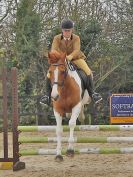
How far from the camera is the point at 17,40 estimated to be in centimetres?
1856

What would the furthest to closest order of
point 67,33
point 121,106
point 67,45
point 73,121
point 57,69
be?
point 121,106 → point 67,45 → point 67,33 → point 73,121 → point 57,69

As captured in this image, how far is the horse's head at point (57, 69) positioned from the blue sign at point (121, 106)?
31.0 feet

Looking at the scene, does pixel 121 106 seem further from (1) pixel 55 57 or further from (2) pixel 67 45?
(1) pixel 55 57

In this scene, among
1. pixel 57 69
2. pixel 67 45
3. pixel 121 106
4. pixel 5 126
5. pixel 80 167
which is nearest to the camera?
pixel 57 69

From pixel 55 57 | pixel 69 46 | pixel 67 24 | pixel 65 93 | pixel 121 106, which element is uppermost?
pixel 67 24

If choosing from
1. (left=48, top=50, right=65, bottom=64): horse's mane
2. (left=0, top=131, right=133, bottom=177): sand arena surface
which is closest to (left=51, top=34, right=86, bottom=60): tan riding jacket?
(left=48, top=50, right=65, bottom=64): horse's mane

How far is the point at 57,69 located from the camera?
6.99 metres

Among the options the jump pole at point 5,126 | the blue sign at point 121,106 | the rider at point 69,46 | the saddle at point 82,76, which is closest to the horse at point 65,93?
the saddle at point 82,76

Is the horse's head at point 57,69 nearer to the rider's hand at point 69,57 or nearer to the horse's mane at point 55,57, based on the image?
the horse's mane at point 55,57

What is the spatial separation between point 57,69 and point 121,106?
9732mm

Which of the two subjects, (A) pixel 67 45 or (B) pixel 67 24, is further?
(A) pixel 67 45

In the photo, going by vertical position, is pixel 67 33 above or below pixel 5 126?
above

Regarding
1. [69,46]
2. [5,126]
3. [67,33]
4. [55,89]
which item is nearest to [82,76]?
[69,46]

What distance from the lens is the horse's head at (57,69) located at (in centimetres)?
694
